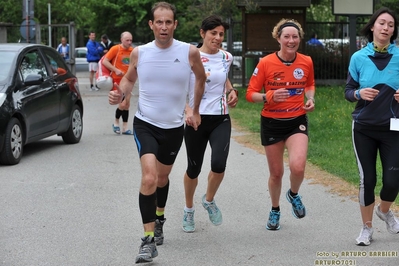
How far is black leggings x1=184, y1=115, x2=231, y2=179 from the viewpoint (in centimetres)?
740

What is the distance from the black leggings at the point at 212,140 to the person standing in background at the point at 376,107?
115 centimetres

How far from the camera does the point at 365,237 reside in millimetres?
6867

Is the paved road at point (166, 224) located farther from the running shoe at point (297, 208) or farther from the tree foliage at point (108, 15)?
the tree foliage at point (108, 15)

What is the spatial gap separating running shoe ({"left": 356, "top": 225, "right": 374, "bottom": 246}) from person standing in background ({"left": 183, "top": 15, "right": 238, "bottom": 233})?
1313mm

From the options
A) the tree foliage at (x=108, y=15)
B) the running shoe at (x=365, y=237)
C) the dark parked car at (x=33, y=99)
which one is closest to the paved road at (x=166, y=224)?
the running shoe at (x=365, y=237)

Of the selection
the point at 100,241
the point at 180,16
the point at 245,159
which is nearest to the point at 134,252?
the point at 100,241

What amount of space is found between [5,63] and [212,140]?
5910 mm

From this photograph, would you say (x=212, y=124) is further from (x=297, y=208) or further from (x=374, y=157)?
(x=374, y=157)

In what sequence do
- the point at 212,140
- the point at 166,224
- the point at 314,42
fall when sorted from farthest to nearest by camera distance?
the point at 314,42, the point at 166,224, the point at 212,140

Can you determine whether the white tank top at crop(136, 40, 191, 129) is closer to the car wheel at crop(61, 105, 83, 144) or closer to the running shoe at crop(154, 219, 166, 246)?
the running shoe at crop(154, 219, 166, 246)

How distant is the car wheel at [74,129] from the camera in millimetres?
14219

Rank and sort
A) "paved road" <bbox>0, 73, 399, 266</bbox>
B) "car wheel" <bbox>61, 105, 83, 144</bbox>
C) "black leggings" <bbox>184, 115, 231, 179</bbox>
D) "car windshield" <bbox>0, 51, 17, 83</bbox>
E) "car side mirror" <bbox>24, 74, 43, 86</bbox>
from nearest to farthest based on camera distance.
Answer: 1. "paved road" <bbox>0, 73, 399, 266</bbox>
2. "black leggings" <bbox>184, 115, 231, 179</bbox>
3. "car windshield" <bbox>0, 51, 17, 83</bbox>
4. "car side mirror" <bbox>24, 74, 43, 86</bbox>
5. "car wheel" <bbox>61, 105, 83, 144</bbox>

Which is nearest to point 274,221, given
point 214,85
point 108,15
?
point 214,85

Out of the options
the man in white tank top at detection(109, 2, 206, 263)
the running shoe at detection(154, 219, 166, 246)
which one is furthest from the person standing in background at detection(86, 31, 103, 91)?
the man in white tank top at detection(109, 2, 206, 263)
